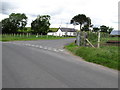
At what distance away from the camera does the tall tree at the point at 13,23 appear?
81.5 metres

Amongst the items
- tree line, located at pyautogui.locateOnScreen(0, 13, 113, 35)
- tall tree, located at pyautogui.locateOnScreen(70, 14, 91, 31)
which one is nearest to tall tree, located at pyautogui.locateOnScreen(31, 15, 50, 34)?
tree line, located at pyautogui.locateOnScreen(0, 13, 113, 35)

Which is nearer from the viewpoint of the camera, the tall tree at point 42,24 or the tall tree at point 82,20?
the tall tree at point 42,24

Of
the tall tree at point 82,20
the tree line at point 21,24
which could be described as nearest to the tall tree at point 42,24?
the tree line at point 21,24

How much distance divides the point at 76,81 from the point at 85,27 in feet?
320

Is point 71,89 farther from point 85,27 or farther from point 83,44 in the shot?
point 85,27

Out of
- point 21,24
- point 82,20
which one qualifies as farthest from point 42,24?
point 82,20

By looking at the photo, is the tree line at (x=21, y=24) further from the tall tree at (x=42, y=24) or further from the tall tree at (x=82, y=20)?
the tall tree at (x=82, y=20)

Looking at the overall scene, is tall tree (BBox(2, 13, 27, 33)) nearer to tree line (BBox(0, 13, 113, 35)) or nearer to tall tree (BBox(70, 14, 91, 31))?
tree line (BBox(0, 13, 113, 35))

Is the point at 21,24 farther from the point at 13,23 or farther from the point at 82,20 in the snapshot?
the point at 82,20

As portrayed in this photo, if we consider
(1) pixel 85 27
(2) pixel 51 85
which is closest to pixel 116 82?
(2) pixel 51 85

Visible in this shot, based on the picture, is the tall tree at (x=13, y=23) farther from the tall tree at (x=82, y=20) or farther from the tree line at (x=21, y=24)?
the tall tree at (x=82, y=20)

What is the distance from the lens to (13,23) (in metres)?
85.6

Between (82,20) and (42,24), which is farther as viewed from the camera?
(82,20)

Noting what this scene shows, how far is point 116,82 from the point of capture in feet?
21.1
